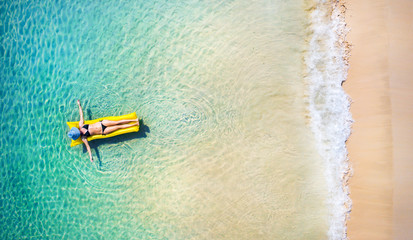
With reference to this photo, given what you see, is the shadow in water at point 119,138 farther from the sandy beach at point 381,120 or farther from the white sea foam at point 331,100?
the sandy beach at point 381,120

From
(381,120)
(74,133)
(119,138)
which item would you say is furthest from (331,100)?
(74,133)

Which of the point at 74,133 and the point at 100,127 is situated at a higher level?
the point at 100,127

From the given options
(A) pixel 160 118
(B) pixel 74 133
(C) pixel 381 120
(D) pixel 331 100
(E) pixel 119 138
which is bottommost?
(B) pixel 74 133

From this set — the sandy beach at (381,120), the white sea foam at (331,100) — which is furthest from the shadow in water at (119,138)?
the sandy beach at (381,120)

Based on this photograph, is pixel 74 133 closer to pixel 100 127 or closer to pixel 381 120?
pixel 100 127

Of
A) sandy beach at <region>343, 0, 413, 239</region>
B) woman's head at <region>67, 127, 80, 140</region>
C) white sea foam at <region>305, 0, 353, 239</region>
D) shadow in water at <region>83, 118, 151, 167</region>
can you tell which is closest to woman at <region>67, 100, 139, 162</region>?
woman's head at <region>67, 127, 80, 140</region>

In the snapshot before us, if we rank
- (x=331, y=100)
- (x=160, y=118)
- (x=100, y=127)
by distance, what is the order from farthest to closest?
(x=160, y=118) < (x=100, y=127) < (x=331, y=100)

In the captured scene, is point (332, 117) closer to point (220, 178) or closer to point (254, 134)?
point (254, 134)
